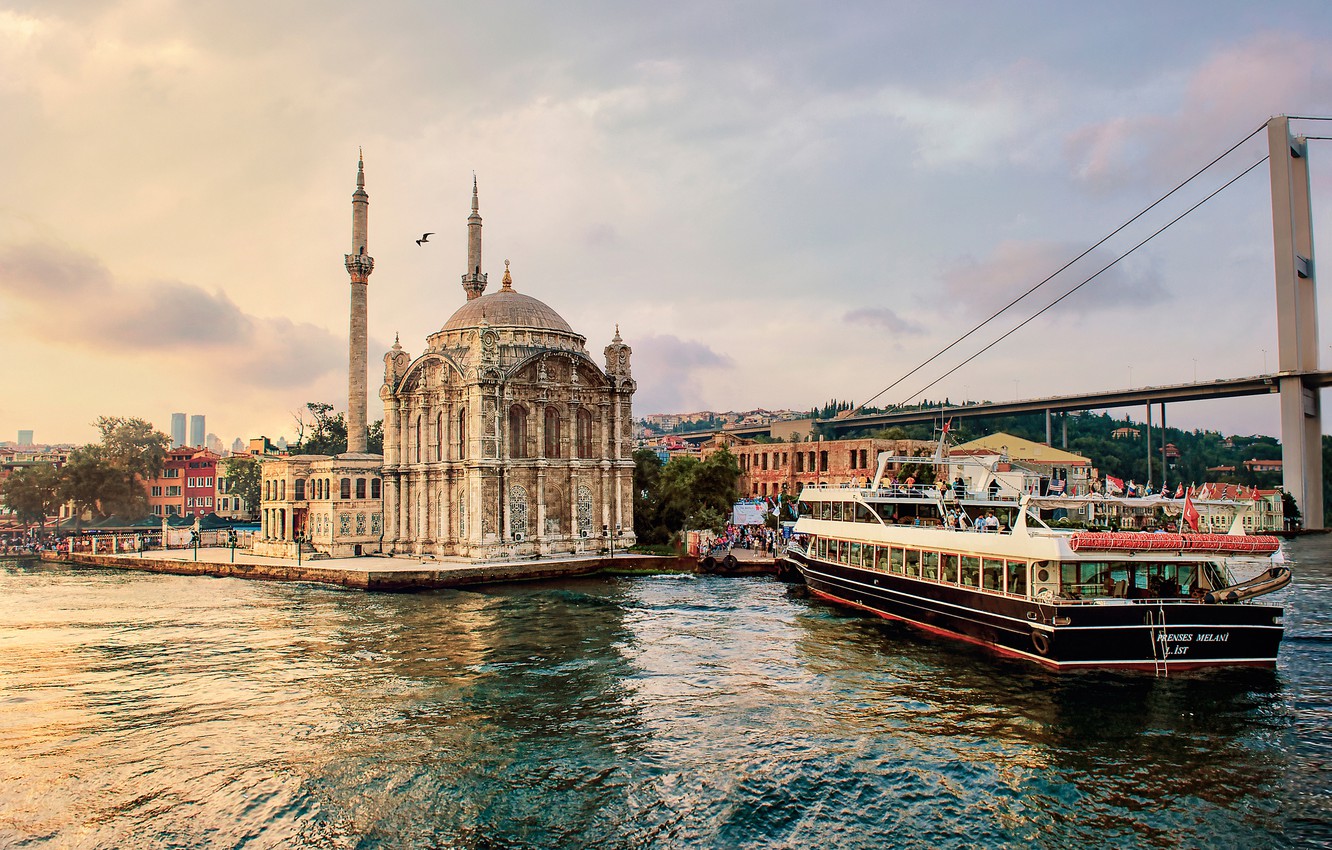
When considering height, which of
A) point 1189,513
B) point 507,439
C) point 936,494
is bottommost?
point 1189,513

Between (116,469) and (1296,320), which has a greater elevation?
(1296,320)

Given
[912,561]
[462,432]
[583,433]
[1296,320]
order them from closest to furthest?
[912,561] < [462,432] < [583,433] < [1296,320]

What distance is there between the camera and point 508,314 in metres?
41.3

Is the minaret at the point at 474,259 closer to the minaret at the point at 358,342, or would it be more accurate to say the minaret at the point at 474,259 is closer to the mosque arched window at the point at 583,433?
the minaret at the point at 358,342

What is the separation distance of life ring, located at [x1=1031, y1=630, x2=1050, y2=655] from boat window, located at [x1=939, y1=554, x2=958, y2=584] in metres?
3.23

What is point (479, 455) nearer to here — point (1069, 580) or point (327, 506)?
point (327, 506)

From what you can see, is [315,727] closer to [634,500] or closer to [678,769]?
[678,769]

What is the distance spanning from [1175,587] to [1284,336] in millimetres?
49244

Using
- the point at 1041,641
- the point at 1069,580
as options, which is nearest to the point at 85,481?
the point at 1041,641

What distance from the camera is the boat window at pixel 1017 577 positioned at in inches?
750

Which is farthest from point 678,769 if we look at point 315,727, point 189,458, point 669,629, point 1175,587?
point 189,458

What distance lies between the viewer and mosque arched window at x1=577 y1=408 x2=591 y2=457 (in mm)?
41438

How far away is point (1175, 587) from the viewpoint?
18.5m

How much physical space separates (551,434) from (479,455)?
14.0ft
